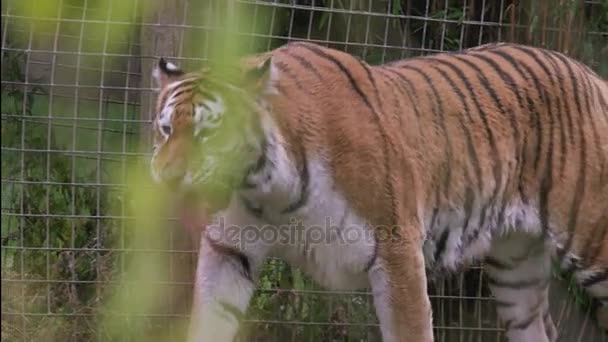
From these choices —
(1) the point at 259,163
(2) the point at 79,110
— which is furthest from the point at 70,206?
(2) the point at 79,110

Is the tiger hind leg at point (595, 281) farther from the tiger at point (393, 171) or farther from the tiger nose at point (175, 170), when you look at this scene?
the tiger nose at point (175, 170)

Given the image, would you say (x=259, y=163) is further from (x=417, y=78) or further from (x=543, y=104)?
(x=543, y=104)

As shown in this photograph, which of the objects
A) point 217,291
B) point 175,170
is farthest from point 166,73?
point 217,291

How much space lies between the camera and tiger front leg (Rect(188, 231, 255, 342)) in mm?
2920

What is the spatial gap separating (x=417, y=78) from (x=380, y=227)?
1.96 ft

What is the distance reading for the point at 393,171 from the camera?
2.85 metres

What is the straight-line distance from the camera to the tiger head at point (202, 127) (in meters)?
2.26

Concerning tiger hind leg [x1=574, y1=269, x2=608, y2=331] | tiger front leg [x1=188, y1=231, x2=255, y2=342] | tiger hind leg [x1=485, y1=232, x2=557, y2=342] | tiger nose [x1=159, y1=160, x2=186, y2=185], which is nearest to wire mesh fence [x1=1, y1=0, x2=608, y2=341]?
tiger front leg [x1=188, y1=231, x2=255, y2=342]

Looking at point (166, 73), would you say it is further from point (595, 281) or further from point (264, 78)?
point (595, 281)

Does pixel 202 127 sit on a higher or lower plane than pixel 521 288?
higher

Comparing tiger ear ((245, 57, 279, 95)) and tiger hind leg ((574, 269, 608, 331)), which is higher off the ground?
tiger ear ((245, 57, 279, 95))

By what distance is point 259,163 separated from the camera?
2.58 meters

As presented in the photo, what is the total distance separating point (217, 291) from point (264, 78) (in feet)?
2.36

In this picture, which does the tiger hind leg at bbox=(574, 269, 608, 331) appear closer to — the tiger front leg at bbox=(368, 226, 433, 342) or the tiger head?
the tiger front leg at bbox=(368, 226, 433, 342)
